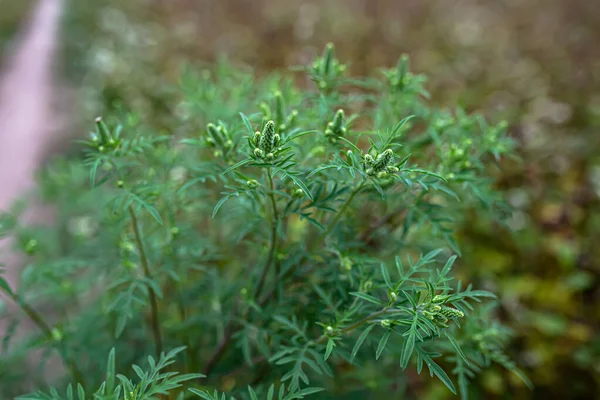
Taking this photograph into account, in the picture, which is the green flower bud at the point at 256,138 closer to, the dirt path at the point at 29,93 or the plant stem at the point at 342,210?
the plant stem at the point at 342,210

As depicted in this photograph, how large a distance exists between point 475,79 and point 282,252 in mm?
2639

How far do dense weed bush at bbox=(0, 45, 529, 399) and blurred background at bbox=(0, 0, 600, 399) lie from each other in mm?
919

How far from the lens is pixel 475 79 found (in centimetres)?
348

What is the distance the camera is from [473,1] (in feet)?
13.8

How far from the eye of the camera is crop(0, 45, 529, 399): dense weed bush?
1.12 metres

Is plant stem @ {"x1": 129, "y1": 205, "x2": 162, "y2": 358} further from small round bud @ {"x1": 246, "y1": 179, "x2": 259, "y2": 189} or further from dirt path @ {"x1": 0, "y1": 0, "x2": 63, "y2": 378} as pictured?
dirt path @ {"x1": 0, "y1": 0, "x2": 63, "y2": 378}

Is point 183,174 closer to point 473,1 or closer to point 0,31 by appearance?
point 0,31

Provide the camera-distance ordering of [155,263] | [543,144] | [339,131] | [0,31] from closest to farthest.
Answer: [339,131], [155,263], [543,144], [0,31]

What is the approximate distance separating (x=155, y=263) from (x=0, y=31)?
3.35m

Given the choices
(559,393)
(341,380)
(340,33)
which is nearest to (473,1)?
(340,33)

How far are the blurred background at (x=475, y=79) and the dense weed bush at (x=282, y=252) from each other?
0.92 meters

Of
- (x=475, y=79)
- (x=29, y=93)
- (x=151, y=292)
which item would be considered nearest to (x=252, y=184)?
(x=151, y=292)

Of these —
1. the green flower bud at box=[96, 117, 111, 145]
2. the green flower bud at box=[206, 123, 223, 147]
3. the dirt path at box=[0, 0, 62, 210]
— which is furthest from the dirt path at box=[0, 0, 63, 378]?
the green flower bud at box=[206, 123, 223, 147]

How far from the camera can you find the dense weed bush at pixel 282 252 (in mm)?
1123
